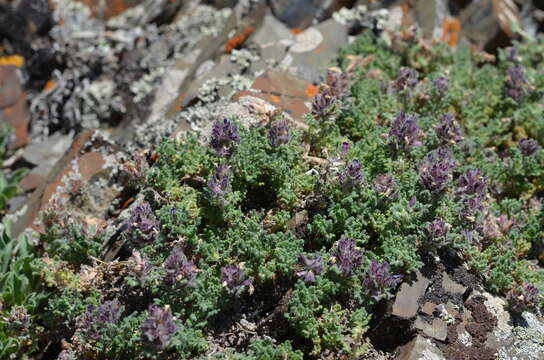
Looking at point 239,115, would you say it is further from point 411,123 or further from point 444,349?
point 444,349

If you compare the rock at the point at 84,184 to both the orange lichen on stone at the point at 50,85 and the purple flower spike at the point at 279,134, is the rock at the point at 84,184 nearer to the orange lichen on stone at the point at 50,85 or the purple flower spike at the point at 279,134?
the purple flower spike at the point at 279,134

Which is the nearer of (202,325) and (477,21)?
(202,325)

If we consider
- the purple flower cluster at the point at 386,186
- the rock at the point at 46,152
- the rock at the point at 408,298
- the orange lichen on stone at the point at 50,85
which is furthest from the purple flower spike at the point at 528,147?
the orange lichen on stone at the point at 50,85

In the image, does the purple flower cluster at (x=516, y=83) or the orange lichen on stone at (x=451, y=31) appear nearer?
the purple flower cluster at (x=516, y=83)

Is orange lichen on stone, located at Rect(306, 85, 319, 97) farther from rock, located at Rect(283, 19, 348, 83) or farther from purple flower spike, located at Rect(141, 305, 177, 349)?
purple flower spike, located at Rect(141, 305, 177, 349)

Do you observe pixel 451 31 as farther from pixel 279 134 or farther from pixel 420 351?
pixel 420 351

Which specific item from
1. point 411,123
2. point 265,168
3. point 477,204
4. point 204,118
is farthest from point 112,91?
point 477,204
